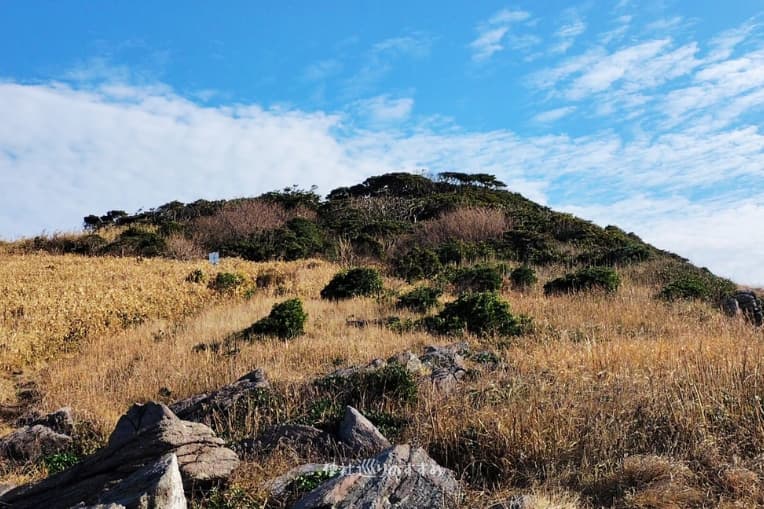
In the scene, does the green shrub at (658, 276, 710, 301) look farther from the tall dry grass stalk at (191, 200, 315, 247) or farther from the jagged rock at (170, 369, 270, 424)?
the tall dry grass stalk at (191, 200, 315, 247)

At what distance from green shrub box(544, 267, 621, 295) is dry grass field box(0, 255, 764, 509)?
0.40 meters

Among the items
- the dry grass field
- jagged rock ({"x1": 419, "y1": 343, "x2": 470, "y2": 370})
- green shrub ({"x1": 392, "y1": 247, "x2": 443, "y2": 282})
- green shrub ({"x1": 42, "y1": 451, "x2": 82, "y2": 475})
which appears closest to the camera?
the dry grass field

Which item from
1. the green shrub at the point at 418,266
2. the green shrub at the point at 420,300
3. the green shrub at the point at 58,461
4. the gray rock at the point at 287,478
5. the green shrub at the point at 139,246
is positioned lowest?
the green shrub at the point at 58,461

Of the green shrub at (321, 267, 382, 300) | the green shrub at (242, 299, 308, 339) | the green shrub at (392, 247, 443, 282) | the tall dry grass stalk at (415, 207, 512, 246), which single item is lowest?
the green shrub at (242, 299, 308, 339)

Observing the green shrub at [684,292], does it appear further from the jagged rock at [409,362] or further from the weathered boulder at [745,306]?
the jagged rock at [409,362]

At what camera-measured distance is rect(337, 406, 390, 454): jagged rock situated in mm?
5258

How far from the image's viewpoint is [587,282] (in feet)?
47.0

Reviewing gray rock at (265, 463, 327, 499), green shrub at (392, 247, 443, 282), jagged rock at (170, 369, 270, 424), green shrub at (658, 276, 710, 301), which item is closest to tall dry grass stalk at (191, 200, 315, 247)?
green shrub at (392, 247, 443, 282)

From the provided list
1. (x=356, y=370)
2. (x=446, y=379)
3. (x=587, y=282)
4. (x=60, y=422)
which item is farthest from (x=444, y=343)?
(x=587, y=282)

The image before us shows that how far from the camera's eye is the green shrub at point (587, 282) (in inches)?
558

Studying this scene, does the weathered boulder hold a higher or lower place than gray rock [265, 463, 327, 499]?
higher

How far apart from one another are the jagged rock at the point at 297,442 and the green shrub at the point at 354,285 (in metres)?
9.14

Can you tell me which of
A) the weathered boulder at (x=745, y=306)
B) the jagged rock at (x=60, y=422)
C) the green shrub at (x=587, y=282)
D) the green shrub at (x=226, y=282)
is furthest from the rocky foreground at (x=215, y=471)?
the green shrub at (x=226, y=282)

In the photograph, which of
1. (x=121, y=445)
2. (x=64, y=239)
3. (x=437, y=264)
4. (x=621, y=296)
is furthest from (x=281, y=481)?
(x=64, y=239)
